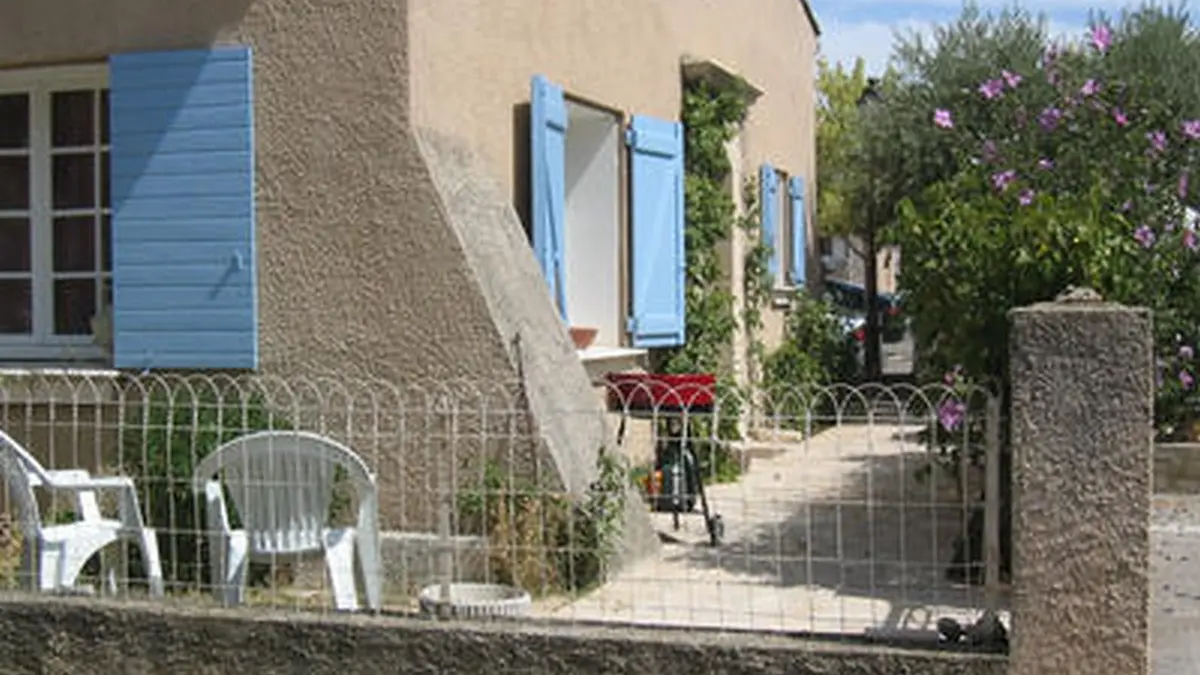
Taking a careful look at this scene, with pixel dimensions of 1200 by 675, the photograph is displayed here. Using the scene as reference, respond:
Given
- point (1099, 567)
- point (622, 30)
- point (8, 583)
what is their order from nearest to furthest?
point (1099, 567), point (8, 583), point (622, 30)

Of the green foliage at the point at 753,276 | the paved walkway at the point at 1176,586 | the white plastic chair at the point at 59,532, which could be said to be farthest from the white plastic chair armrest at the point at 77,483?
the green foliage at the point at 753,276

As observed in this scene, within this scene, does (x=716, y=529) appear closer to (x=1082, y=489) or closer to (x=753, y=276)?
(x=1082, y=489)

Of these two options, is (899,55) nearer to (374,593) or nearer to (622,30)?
(622,30)

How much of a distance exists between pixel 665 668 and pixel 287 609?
1435mm

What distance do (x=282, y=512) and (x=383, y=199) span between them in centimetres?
224

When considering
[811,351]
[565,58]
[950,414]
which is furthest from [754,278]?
[950,414]

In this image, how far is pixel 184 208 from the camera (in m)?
7.84

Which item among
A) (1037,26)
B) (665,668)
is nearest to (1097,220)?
(665,668)

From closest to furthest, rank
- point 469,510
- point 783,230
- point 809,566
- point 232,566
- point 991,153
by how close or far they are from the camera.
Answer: point 232,566, point 809,566, point 469,510, point 991,153, point 783,230

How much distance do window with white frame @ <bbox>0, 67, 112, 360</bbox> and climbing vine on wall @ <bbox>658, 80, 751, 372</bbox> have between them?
453cm

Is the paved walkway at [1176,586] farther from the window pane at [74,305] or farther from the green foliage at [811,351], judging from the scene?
the window pane at [74,305]

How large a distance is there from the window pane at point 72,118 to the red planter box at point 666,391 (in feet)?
11.3

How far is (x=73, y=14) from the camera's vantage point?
816 cm

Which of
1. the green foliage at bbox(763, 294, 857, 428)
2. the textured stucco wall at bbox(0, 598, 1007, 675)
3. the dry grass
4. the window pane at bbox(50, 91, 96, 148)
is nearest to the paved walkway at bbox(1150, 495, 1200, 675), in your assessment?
the textured stucco wall at bbox(0, 598, 1007, 675)
